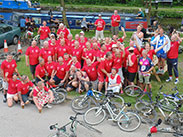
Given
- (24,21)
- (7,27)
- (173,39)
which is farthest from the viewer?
(24,21)

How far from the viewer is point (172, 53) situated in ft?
27.8

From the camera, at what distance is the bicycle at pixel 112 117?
19.9 feet

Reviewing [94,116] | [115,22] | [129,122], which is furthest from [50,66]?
[115,22]

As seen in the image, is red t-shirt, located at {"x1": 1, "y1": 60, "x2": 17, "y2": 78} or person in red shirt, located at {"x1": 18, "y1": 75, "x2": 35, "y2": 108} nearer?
person in red shirt, located at {"x1": 18, "y1": 75, "x2": 35, "y2": 108}

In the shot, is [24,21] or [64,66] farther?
[24,21]

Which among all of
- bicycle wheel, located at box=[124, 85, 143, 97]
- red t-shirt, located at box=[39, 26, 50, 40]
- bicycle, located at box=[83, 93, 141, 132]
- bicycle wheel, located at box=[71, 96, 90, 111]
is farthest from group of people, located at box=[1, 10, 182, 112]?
red t-shirt, located at box=[39, 26, 50, 40]

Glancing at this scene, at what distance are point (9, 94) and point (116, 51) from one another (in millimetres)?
4093

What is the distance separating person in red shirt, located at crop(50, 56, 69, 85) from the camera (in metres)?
8.17

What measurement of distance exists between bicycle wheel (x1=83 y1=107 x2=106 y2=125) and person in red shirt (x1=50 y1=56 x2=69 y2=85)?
212cm

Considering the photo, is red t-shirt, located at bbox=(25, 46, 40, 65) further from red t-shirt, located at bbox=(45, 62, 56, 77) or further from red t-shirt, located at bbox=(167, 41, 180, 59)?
red t-shirt, located at bbox=(167, 41, 180, 59)

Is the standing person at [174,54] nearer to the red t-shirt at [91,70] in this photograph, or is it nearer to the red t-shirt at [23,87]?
the red t-shirt at [91,70]

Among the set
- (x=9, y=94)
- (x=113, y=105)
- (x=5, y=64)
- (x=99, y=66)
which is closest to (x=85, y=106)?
(x=113, y=105)

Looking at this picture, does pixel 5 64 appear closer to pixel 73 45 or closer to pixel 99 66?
pixel 73 45

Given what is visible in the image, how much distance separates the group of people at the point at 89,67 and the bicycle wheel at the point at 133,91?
0.21 m
